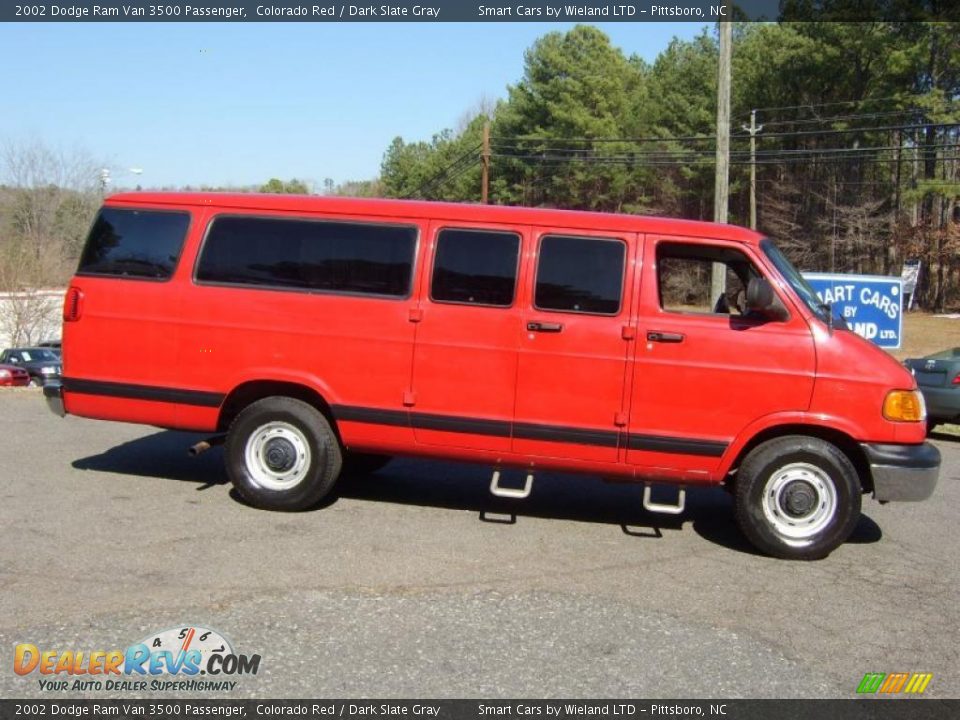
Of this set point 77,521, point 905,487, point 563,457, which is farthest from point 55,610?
point 905,487

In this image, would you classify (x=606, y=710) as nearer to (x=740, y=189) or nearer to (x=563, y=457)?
(x=563, y=457)

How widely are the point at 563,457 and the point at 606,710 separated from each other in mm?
2612

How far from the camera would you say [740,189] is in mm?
55031

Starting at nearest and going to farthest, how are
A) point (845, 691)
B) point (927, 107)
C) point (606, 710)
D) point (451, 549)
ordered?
point (606, 710) < point (845, 691) < point (451, 549) < point (927, 107)

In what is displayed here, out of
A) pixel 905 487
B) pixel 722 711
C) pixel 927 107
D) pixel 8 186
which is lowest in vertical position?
pixel 722 711

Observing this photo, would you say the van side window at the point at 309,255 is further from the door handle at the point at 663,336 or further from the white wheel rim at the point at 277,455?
the door handle at the point at 663,336

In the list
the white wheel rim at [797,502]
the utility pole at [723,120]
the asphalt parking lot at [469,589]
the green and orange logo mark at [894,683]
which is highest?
the utility pole at [723,120]

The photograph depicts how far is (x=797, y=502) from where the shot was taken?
6027 millimetres

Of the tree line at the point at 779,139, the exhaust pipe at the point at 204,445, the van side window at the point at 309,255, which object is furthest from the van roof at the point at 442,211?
the tree line at the point at 779,139

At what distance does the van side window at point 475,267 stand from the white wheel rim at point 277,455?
57.3 inches

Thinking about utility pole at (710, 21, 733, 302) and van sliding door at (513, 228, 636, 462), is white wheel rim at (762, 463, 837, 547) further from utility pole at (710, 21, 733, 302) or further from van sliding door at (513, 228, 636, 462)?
utility pole at (710, 21, 733, 302)

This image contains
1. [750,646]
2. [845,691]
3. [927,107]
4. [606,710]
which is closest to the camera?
[606,710]

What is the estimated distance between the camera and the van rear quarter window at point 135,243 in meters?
6.81

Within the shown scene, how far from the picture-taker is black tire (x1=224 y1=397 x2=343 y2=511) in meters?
6.57
